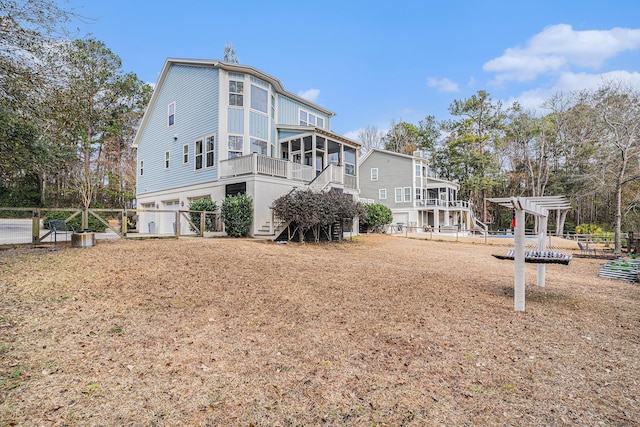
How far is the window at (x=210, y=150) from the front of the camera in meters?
15.9

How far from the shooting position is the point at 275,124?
1747 cm

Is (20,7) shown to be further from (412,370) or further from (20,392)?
(412,370)

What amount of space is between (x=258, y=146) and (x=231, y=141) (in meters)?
1.41

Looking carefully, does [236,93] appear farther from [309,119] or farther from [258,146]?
[309,119]

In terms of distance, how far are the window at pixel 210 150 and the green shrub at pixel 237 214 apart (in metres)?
3.27

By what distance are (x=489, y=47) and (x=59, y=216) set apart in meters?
27.5

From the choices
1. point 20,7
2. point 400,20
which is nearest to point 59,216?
point 20,7

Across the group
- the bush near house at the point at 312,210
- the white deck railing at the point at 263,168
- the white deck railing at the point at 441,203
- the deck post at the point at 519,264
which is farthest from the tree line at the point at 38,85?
the white deck railing at the point at 441,203

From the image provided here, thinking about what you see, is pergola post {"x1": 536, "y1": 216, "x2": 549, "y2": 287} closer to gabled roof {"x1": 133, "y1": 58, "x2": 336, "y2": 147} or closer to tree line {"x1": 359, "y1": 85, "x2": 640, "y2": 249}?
gabled roof {"x1": 133, "y1": 58, "x2": 336, "y2": 147}

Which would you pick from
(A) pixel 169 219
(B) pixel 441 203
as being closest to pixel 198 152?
(A) pixel 169 219

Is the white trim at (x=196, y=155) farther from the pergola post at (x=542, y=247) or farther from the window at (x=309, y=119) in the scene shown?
the pergola post at (x=542, y=247)

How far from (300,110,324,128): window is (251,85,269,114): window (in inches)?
145

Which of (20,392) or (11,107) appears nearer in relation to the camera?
(20,392)

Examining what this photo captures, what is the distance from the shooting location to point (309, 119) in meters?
20.7
